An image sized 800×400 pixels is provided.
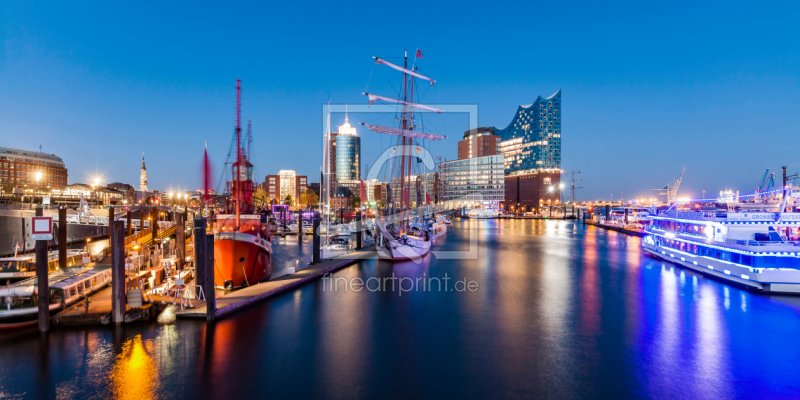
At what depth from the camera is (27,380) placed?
1039cm

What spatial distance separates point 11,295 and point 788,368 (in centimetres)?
2820

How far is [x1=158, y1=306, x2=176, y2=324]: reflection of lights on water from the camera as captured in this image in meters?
14.4

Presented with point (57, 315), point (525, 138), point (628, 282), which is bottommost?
point (628, 282)

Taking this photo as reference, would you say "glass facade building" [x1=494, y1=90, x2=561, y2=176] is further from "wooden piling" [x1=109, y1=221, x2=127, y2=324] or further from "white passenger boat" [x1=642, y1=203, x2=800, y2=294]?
"wooden piling" [x1=109, y1=221, x2=127, y2=324]

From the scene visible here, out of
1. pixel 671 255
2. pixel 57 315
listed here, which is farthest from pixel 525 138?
pixel 57 315

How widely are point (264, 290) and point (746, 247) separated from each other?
28726 millimetres

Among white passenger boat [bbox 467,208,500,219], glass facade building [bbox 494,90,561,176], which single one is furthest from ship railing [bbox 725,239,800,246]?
glass facade building [bbox 494,90,561,176]

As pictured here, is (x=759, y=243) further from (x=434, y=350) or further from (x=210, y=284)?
(x=210, y=284)

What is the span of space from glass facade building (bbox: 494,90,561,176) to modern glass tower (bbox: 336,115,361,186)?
76751mm

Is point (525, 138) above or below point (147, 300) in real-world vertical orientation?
above

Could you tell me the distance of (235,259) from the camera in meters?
20.2

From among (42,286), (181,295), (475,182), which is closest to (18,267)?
(42,286)

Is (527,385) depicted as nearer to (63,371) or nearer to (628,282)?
(63,371)

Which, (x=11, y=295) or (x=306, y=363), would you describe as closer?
(x=306, y=363)
